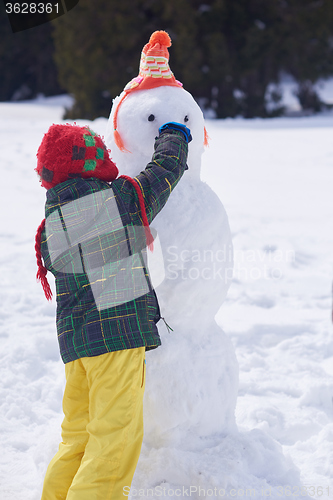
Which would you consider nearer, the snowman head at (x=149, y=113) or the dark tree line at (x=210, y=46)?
the snowman head at (x=149, y=113)

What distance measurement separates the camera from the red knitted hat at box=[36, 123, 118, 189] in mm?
1452

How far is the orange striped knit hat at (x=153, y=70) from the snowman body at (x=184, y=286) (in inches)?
0.9

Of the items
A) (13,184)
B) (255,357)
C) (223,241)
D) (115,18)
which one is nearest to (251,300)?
(255,357)

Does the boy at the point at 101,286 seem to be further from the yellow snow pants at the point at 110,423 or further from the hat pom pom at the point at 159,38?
the hat pom pom at the point at 159,38

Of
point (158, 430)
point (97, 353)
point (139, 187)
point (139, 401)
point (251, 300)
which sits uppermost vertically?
point (139, 187)

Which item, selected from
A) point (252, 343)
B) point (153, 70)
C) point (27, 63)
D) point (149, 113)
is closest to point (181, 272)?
point (149, 113)

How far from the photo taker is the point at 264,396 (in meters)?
2.54

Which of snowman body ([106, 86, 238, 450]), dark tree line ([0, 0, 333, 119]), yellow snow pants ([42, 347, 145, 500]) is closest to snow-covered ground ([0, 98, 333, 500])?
snowman body ([106, 86, 238, 450])

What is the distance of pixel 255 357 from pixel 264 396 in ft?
1.15

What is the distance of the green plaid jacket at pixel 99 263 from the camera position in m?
1.44

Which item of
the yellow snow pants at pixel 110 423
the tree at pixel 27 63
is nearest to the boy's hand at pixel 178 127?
the yellow snow pants at pixel 110 423

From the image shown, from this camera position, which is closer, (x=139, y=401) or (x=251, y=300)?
(x=139, y=401)

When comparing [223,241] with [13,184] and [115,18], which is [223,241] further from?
[115,18]

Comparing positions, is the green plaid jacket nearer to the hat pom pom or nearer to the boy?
the boy
